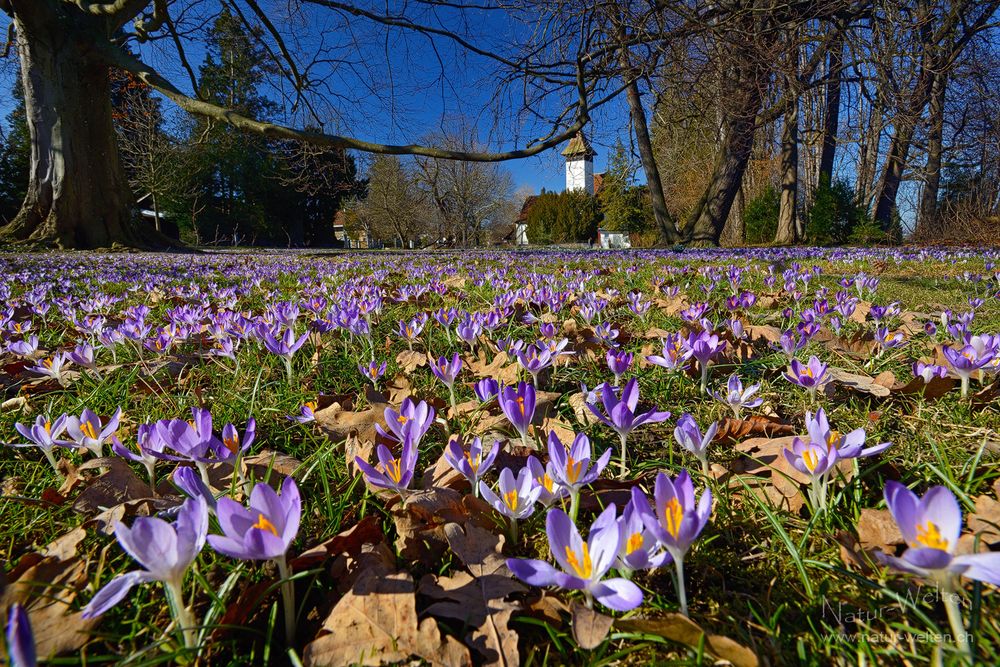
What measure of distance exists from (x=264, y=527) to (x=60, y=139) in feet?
47.6

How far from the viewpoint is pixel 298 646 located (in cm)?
71

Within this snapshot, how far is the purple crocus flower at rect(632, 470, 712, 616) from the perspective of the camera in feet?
2.05

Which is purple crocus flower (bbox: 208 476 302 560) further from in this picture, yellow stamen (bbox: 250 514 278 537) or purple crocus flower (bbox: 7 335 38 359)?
purple crocus flower (bbox: 7 335 38 359)

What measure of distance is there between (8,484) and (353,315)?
1.31 meters

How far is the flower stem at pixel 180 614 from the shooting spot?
632mm

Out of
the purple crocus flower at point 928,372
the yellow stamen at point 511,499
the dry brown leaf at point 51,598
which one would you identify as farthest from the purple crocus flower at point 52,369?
the purple crocus flower at point 928,372

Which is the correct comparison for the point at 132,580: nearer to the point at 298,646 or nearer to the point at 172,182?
the point at 298,646

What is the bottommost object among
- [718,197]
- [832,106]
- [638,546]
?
[638,546]

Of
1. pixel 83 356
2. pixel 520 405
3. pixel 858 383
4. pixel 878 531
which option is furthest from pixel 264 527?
pixel 858 383

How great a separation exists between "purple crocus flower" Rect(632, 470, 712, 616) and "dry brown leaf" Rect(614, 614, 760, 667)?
0.11 ft

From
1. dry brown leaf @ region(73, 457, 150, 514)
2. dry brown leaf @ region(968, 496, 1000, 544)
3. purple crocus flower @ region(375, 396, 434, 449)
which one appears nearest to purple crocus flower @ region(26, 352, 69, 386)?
dry brown leaf @ region(73, 457, 150, 514)

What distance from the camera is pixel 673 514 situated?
27.9 inches

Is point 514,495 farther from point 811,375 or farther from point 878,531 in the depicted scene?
point 811,375

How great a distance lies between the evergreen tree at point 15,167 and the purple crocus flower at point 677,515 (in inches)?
1280
